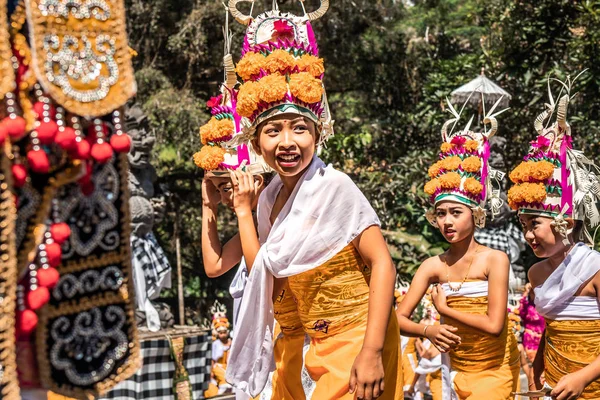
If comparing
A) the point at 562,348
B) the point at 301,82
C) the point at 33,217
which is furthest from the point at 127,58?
the point at 562,348

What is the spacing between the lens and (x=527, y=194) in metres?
5.69

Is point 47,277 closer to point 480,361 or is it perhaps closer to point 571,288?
point 480,361

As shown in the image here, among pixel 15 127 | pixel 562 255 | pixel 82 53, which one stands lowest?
pixel 562 255

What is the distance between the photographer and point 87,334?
9.04ft

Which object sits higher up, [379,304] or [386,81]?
[386,81]

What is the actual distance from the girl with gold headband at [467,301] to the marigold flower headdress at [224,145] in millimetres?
1343

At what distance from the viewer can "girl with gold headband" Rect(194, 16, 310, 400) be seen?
15.1ft

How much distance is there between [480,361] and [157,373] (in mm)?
3135

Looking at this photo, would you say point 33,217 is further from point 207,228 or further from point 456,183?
point 456,183

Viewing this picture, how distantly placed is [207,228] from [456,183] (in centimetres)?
193

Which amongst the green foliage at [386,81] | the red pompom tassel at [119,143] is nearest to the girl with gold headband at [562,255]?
the red pompom tassel at [119,143]

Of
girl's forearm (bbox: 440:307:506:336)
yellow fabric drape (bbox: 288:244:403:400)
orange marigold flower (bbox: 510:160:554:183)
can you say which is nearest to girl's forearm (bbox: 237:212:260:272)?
yellow fabric drape (bbox: 288:244:403:400)

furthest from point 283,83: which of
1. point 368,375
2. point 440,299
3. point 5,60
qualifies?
point 440,299

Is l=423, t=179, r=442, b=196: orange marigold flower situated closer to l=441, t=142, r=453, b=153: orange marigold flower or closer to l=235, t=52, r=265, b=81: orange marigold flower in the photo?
l=441, t=142, r=453, b=153: orange marigold flower
